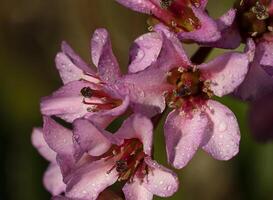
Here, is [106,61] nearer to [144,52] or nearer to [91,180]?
[144,52]

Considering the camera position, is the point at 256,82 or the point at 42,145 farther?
the point at 42,145

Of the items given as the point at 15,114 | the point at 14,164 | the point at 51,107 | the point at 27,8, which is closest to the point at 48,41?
the point at 27,8

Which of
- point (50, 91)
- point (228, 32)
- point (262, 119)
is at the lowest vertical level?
point (262, 119)

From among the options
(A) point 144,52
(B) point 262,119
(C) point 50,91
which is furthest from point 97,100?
(C) point 50,91

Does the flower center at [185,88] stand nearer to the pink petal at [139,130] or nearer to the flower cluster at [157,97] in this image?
the flower cluster at [157,97]

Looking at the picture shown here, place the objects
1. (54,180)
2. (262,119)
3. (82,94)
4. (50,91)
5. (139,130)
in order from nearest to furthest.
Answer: (139,130) < (82,94) < (54,180) < (262,119) < (50,91)

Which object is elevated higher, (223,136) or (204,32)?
(204,32)

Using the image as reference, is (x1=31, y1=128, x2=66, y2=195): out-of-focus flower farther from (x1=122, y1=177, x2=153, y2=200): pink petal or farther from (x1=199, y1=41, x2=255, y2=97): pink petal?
(x1=199, y1=41, x2=255, y2=97): pink petal
